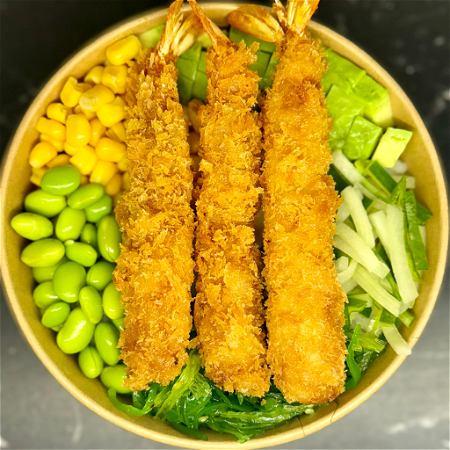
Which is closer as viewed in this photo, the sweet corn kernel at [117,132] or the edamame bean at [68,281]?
the edamame bean at [68,281]

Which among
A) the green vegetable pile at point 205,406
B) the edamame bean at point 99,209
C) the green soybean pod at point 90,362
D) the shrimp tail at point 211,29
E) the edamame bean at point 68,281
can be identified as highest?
the shrimp tail at point 211,29

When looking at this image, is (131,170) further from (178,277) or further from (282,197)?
(282,197)

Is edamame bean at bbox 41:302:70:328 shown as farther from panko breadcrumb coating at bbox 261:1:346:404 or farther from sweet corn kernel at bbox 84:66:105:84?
sweet corn kernel at bbox 84:66:105:84

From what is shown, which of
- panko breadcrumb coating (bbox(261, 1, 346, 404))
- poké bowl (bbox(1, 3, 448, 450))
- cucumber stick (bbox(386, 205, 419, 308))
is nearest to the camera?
panko breadcrumb coating (bbox(261, 1, 346, 404))

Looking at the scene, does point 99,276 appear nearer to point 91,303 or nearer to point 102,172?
point 91,303

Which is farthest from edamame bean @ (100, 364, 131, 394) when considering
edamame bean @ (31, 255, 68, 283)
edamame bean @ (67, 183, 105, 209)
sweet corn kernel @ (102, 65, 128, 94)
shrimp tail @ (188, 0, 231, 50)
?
shrimp tail @ (188, 0, 231, 50)

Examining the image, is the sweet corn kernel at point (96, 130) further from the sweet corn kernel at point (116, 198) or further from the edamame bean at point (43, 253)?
the edamame bean at point (43, 253)

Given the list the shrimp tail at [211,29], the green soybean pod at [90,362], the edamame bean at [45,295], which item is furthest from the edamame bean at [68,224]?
the shrimp tail at [211,29]

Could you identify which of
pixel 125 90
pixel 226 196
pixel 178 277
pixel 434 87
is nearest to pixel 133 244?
pixel 178 277
